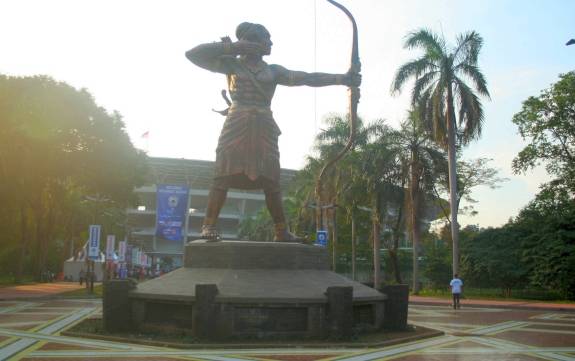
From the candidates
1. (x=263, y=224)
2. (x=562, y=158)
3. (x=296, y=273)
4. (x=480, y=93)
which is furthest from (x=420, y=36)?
(x=263, y=224)

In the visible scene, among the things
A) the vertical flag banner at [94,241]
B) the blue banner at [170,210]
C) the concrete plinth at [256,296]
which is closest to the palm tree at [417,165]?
the blue banner at [170,210]

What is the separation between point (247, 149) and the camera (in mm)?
11656

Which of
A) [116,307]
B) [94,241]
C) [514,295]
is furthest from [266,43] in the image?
[514,295]

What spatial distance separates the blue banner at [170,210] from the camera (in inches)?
1012

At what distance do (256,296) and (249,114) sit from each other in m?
3.84

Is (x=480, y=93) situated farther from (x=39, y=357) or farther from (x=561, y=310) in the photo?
(x=39, y=357)

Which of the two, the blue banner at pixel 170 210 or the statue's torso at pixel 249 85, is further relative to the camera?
the blue banner at pixel 170 210

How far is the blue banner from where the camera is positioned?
84.3 feet

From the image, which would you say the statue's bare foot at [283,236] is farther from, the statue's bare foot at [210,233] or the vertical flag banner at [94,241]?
the vertical flag banner at [94,241]

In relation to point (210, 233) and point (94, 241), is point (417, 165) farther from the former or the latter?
point (210, 233)

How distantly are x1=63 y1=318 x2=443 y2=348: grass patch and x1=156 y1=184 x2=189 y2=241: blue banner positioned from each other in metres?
14.5

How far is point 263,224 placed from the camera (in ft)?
168

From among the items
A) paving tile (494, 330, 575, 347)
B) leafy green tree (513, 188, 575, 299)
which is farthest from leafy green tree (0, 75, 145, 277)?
paving tile (494, 330, 575, 347)

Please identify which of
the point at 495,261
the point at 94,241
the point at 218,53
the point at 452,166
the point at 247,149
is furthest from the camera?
the point at 495,261
